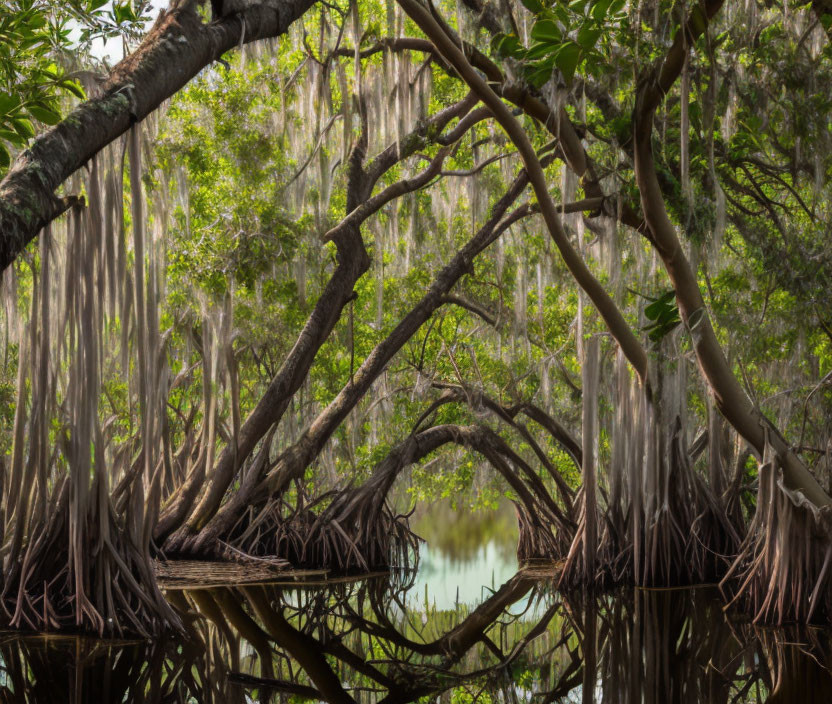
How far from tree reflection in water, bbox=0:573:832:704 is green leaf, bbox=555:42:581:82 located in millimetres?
2802

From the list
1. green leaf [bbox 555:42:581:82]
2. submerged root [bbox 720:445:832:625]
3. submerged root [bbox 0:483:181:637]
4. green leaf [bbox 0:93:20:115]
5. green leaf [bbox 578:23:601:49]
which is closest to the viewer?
green leaf [bbox 0:93:20:115]

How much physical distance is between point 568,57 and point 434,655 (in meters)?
3.23

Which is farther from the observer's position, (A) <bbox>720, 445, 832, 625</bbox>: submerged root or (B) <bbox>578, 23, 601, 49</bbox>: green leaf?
(A) <bbox>720, 445, 832, 625</bbox>: submerged root

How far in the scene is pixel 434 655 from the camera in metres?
5.54

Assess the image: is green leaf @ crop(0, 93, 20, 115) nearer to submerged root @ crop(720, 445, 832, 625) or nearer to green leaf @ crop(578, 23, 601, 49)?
green leaf @ crop(578, 23, 601, 49)

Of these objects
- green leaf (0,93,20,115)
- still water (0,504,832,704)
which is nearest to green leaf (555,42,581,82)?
green leaf (0,93,20,115)

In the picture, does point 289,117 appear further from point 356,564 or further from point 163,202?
point 356,564

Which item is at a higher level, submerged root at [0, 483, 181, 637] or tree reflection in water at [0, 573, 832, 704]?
submerged root at [0, 483, 181, 637]

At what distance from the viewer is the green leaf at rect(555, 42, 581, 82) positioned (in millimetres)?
4445

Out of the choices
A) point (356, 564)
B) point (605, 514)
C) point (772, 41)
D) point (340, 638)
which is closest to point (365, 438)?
point (356, 564)

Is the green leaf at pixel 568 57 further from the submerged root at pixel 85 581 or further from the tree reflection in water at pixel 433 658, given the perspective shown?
the submerged root at pixel 85 581

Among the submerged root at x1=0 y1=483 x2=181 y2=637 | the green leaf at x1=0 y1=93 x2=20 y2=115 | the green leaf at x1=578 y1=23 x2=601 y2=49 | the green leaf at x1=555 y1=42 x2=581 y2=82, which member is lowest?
the submerged root at x1=0 y1=483 x2=181 y2=637

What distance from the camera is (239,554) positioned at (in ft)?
30.4

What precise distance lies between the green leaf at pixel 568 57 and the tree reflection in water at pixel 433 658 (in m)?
2.80
